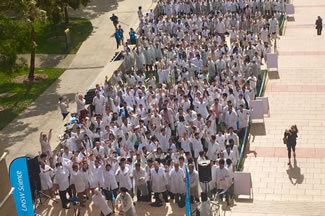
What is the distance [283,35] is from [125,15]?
11.1 meters

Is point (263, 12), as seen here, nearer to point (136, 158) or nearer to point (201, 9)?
point (201, 9)

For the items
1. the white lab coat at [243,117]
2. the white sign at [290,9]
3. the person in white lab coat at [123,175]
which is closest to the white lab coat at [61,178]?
the person in white lab coat at [123,175]

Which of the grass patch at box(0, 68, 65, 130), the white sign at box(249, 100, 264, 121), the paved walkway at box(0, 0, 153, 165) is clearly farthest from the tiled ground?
the grass patch at box(0, 68, 65, 130)

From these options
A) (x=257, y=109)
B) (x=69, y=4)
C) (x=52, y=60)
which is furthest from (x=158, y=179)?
(x=69, y=4)

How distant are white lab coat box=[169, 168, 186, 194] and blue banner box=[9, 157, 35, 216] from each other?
5320mm

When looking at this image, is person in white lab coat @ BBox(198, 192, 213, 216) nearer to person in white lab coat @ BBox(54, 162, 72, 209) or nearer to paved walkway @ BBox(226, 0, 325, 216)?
paved walkway @ BBox(226, 0, 325, 216)

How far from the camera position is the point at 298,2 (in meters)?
41.0

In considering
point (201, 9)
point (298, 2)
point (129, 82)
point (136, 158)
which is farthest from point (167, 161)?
point (298, 2)

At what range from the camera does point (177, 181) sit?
17797 mm

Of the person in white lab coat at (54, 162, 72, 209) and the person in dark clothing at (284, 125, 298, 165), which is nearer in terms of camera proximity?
the person in white lab coat at (54, 162, 72, 209)

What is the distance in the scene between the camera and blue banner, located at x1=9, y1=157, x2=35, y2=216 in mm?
13453

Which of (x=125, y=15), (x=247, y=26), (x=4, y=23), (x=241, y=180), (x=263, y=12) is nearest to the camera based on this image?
(x=241, y=180)

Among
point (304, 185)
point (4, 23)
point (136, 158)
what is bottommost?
point (304, 185)

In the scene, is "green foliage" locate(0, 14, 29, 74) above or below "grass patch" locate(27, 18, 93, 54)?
above
